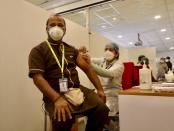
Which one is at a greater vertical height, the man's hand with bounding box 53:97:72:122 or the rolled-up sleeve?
the rolled-up sleeve

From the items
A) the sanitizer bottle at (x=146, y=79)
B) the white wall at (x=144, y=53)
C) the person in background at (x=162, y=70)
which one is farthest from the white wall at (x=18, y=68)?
the white wall at (x=144, y=53)

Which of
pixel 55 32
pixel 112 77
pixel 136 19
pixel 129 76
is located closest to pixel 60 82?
pixel 55 32

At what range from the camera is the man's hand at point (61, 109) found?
1204 millimetres

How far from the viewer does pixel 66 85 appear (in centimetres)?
137

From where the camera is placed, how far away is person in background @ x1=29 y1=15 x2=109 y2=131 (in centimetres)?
125

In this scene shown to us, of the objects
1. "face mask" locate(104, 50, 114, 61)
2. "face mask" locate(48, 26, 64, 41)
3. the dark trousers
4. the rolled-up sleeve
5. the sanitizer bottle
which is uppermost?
"face mask" locate(48, 26, 64, 41)

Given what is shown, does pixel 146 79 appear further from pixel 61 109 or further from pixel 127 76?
pixel 127 76

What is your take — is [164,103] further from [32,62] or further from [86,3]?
[86,3]

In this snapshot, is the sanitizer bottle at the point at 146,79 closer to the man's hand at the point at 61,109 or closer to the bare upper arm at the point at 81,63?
the bare upper arm at the point at 81,63

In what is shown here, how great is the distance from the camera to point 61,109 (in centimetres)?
121

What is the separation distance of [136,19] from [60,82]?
11.9 ft

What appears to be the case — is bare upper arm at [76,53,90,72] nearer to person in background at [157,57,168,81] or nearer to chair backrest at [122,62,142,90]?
chair backrest at [122,62,142,90]

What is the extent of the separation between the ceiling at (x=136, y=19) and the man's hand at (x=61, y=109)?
2.78 meters

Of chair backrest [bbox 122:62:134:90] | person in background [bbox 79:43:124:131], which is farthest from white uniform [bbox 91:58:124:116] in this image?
chair backrest [bbox 122:62:134:90]
